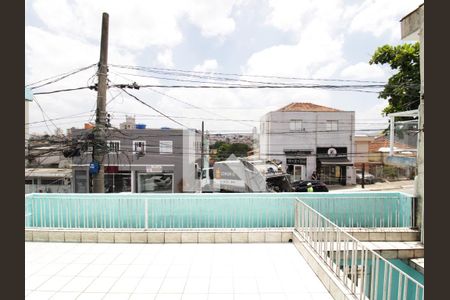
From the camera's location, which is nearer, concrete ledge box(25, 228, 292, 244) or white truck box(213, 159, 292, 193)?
concrete ledge box(25, 228, 292, 244)

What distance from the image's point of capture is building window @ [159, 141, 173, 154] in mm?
18609

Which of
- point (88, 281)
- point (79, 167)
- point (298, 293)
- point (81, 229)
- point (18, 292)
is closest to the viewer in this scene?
point (18, 292)

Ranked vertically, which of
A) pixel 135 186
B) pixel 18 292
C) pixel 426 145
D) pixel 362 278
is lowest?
pixel 135 186

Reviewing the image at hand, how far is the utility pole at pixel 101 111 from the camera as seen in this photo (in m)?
6.40

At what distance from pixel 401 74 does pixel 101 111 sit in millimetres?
11434

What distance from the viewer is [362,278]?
9.97 feet

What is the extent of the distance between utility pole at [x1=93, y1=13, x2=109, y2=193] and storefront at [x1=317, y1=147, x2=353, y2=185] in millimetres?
18009

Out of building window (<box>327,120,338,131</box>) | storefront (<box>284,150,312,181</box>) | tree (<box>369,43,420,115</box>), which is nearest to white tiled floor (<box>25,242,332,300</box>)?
tree (<box>369,43,420,115</box>)

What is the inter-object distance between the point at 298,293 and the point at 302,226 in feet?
5.60

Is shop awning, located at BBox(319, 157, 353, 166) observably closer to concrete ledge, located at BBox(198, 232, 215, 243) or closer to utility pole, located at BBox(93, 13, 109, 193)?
concrete ledge, located at BBox(198, 232, 215, 243)

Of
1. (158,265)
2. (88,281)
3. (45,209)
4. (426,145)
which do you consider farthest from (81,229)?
(426,145)

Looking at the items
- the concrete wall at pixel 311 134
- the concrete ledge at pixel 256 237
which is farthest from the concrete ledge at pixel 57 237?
the concrete wall at pixel 311 134

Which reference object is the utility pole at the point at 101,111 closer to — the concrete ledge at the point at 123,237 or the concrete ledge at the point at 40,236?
the concrete ledge at the point at 40,236

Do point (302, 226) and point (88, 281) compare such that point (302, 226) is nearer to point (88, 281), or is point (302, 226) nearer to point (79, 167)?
point (88, 281)
